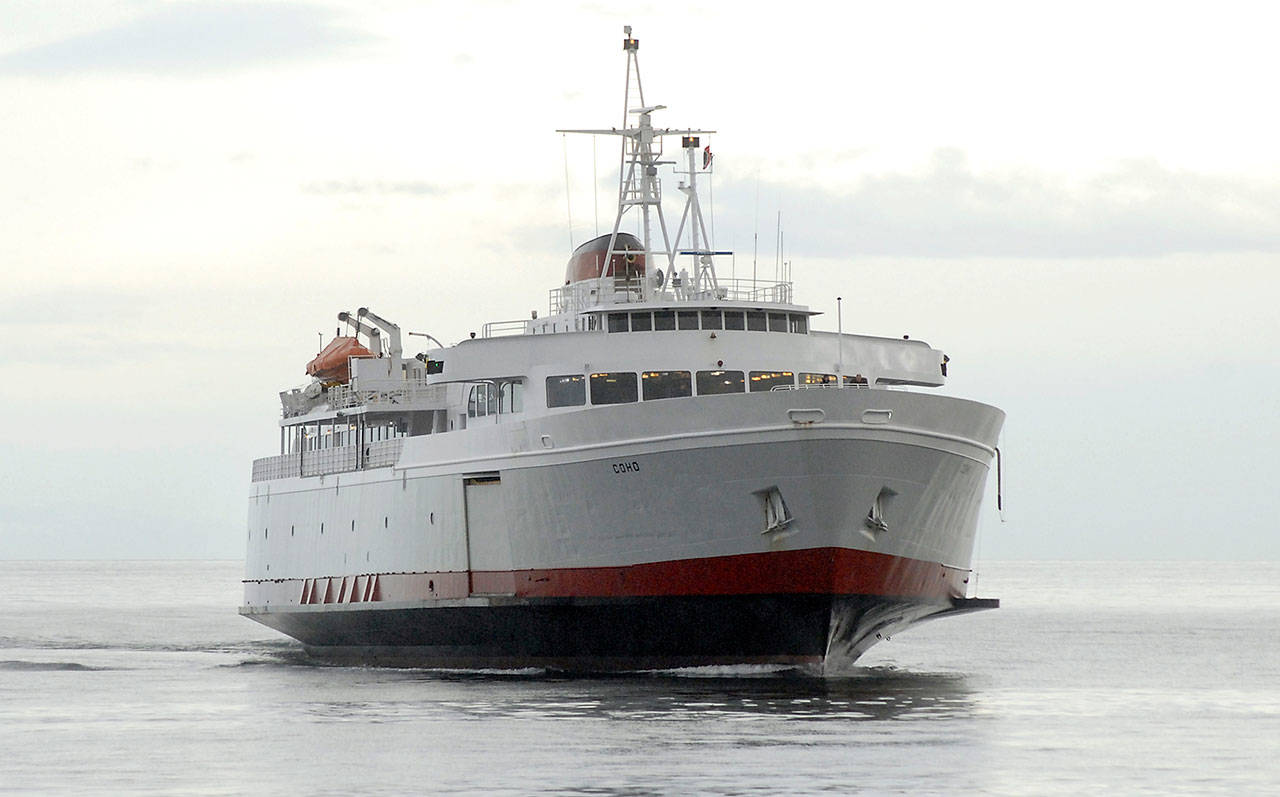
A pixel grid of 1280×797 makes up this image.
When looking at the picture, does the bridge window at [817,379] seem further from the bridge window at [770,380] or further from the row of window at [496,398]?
the row of window at [496,398]

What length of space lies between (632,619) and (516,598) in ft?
8.07

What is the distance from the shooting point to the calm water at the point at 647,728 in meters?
21.2

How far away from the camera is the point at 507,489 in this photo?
111 ft

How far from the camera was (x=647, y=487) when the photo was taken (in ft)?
103

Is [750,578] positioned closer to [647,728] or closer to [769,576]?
[769,576]

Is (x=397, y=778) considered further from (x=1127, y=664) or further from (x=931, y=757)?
(x=1127, y=664)

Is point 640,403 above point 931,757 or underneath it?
above

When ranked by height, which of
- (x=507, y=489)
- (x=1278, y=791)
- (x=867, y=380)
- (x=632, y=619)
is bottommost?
(x=1278, y=791)

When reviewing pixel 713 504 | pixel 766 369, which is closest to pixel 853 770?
pixel 713 504

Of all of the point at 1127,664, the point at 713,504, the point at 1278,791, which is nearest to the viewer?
the point at 1278,791

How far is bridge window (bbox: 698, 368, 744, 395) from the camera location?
3456 cm

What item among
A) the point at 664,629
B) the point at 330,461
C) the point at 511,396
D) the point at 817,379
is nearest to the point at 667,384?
the point at 817,379

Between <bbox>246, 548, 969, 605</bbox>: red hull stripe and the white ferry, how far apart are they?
0.13ft

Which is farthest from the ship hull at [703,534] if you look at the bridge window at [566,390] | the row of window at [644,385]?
the row of window at [644,385]
